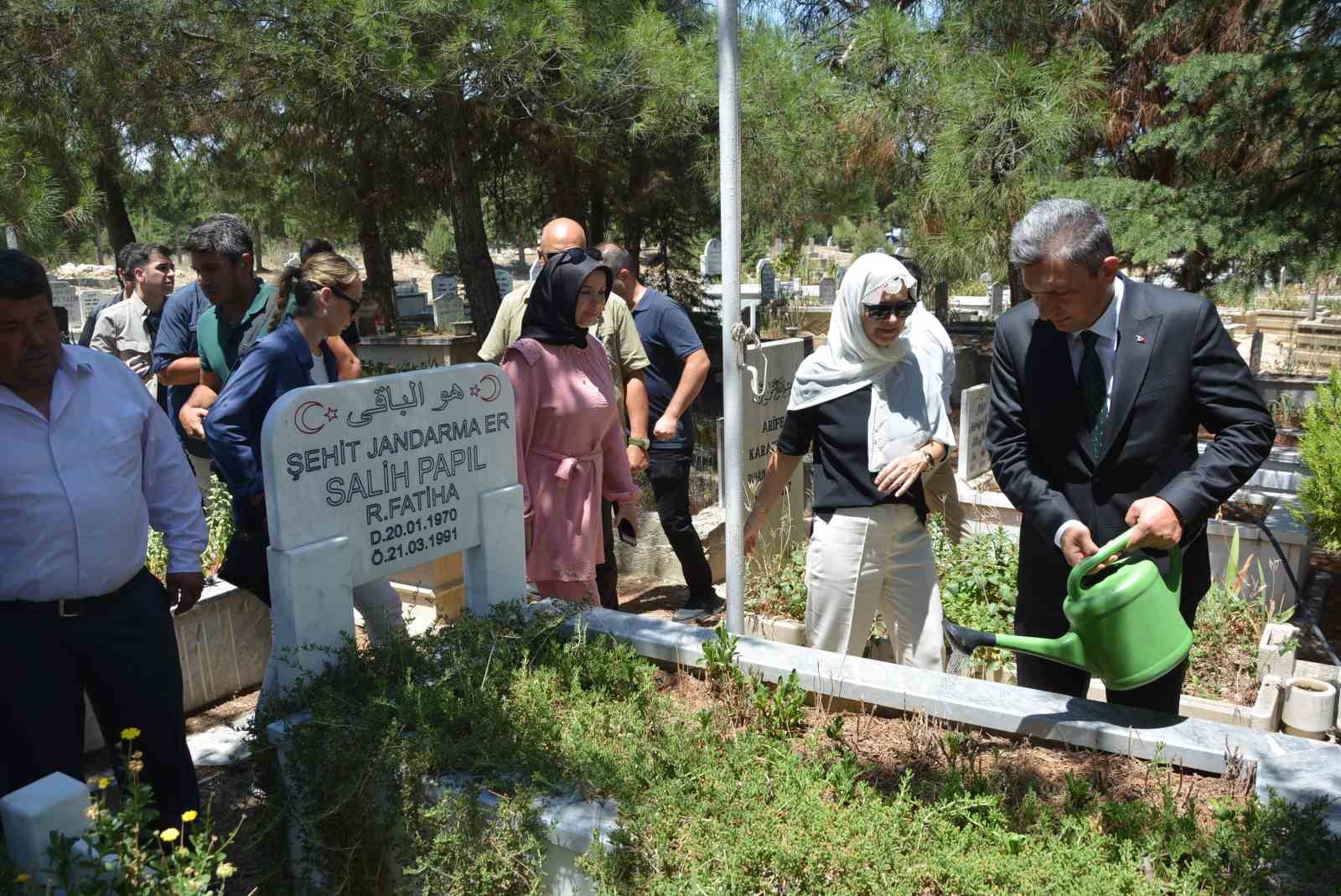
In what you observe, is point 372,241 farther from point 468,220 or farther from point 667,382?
point 667,382

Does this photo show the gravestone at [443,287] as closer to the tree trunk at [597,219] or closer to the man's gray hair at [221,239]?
the tree trunk at [597,219]

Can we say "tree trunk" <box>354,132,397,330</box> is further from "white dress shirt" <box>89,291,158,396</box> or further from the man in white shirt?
the man in white shirt

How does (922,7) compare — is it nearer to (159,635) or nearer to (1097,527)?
(1097,527)

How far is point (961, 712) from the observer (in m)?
2.57

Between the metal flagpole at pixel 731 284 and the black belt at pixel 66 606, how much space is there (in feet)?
6.09

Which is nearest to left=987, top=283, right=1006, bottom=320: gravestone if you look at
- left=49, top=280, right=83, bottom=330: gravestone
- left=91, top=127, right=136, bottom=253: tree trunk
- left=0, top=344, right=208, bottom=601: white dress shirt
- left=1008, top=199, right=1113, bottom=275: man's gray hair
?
left=91, top=127, right=136, bottom=253: tree trunk

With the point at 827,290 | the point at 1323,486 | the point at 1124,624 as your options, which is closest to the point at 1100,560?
the point at 1124,624

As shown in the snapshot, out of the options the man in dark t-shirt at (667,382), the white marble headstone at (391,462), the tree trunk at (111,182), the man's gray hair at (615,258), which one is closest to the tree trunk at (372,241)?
the tree trunk at (111,182)

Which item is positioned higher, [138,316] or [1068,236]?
[1068,236]

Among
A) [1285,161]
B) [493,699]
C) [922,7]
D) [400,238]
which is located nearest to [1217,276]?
[1285,161]

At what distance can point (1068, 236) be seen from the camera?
7.68ft

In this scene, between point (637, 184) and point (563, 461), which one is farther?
point (637, 184)

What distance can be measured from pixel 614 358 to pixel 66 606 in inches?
98.1

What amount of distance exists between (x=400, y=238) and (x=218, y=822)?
38.6ft
